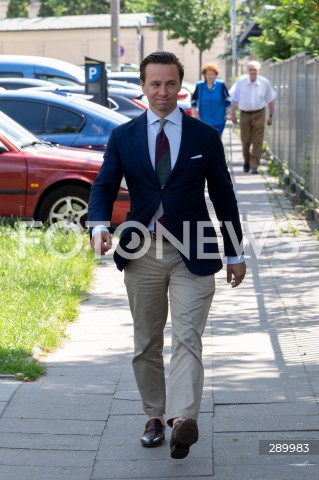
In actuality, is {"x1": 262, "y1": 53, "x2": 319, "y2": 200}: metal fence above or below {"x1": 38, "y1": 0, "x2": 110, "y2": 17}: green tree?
below

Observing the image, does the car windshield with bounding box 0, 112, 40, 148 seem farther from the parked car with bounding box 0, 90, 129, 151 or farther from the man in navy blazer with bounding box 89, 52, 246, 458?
the man in navy blazer with bounding box 89, 52, 246, 458

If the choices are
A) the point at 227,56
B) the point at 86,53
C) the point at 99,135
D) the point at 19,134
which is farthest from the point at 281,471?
the point at 86,53

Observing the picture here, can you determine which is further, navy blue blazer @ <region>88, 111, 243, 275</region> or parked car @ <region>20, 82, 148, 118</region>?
parked car @ <region>20, 82, 148, 118</region>

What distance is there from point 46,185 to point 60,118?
7.78 ft

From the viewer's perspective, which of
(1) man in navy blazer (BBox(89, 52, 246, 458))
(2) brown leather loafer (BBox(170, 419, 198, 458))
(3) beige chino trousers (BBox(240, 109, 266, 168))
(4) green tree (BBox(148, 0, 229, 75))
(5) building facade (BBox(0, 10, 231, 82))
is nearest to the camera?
(2) brown leather loafer (BBox(170, 419, 198, 458))

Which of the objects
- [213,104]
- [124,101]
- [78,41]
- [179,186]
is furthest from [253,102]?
[78,41]

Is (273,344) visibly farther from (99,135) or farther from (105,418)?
(99,135)

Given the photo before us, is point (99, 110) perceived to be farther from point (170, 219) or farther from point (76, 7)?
point (76, 7)

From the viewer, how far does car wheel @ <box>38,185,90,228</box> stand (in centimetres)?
1351

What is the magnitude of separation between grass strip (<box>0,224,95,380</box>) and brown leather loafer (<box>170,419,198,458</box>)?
211cm

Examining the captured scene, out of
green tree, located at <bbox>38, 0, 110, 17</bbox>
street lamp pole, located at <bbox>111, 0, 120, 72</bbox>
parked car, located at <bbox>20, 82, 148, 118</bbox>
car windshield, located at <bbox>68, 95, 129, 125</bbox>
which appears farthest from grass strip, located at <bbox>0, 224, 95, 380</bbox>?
green tree, located at <bbox>38, 0, 110, 17</bbox>

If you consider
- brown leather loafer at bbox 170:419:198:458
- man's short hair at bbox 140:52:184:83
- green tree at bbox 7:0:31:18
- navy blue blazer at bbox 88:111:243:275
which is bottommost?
brown leather loafer at bbox 170:419:198:458

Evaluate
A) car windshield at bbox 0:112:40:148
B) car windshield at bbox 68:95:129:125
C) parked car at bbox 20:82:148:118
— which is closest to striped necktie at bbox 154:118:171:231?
car windshield at bbox 0:112:40:148

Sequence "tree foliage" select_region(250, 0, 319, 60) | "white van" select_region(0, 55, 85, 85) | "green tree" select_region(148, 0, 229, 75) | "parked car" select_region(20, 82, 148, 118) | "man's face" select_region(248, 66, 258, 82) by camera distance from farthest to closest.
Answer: "green tree" select_region(148, 0, 229, 75) → "white van" select_region(0, 55, 85, 85) → "parked car" select_region(20, 82, 148, 118) → "man's face" select_region(248, 66, 258, 82) → "tree foliage" select_region(250, 0, 319, 60)
